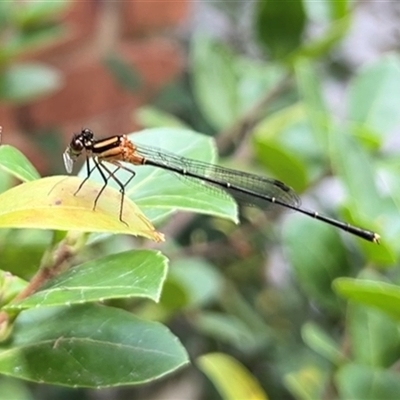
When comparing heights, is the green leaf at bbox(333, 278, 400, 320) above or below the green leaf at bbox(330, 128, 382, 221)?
below

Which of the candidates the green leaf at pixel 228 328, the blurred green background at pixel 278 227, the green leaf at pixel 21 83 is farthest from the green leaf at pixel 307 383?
the green leaf at pixel 21 83

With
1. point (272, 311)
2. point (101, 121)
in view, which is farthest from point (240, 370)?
point (101, 121)

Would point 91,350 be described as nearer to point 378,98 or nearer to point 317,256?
point 317,256

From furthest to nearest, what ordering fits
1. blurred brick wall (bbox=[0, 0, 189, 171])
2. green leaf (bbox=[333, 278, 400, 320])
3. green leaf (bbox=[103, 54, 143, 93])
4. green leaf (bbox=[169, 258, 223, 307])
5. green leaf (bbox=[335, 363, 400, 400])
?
blurred brick wall (bbox=[0, 0, 189, 171])
green leaf (bbox=[103, 54, 143, 93])
green leaf (bbox=[169, 258, 223, 307])
green leaf (bbox=[335, 363, 400, 400])
green leaf (bbox=[333, 278, 400, 320])

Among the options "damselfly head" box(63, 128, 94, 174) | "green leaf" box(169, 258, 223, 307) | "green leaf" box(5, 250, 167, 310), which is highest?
"damselfly head" box(63, 128, 94, 174)

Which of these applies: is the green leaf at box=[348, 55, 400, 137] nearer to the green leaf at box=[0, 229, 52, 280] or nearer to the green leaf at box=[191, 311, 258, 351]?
the green leaf at box=[191, 311, 258, 351]

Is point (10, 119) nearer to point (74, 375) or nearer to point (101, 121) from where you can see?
point (101, 121)

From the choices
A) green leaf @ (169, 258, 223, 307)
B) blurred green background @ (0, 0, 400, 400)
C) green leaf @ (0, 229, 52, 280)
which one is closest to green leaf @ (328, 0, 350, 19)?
blurred green background @ (0, 0, 400, 400)

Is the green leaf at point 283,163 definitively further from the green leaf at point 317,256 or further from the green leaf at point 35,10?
the green leaf at point 35,10
